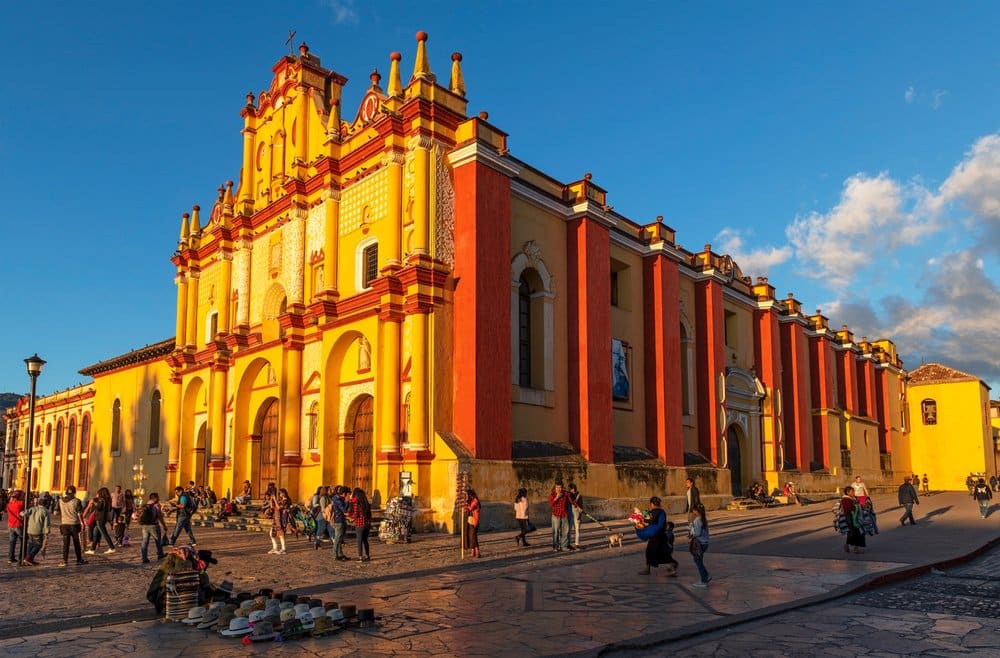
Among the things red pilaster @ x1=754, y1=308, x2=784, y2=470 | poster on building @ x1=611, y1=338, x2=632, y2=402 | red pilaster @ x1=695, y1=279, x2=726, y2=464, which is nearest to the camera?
poster on building @ x1=611, y1=338, x2=632, y2=402

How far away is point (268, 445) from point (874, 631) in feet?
81.5

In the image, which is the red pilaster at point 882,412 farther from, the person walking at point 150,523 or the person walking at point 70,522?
the person walking at point 70,522

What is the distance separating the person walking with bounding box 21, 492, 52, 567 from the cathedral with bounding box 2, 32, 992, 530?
849 centimetres

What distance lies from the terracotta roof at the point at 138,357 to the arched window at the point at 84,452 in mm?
4229

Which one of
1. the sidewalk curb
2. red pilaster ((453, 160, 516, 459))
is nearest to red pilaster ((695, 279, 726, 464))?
red pilaster ((453, 160, 516, 459))

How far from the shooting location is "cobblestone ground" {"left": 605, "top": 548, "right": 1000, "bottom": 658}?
7734 millimetres

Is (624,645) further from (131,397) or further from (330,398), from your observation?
(131,397)

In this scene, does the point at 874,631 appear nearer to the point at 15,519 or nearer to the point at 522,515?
the point at 522,515

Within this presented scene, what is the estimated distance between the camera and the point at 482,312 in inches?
901

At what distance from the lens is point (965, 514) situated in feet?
92.7

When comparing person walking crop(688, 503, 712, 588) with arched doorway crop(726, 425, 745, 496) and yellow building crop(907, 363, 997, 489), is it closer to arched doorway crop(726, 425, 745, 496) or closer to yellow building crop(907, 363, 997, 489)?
arched doorway crop(726, 425, 745, 496)

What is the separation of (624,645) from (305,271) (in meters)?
A: 22.7

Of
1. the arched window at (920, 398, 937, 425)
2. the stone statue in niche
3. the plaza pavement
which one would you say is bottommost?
the plaza pavement

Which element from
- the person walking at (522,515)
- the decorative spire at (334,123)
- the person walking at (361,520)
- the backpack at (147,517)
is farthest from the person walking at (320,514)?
the decorative spire at (334,123)
